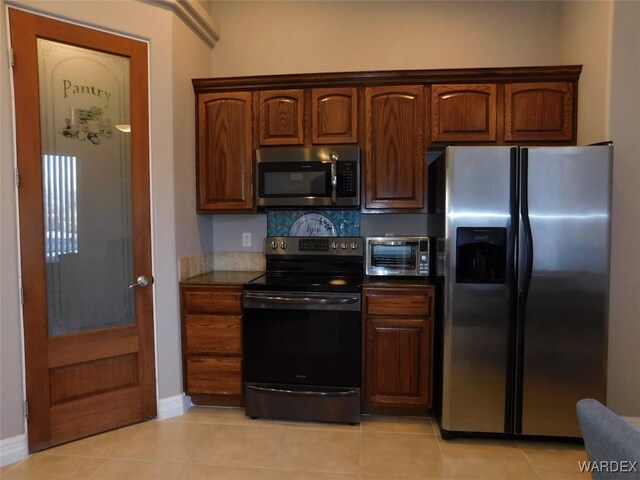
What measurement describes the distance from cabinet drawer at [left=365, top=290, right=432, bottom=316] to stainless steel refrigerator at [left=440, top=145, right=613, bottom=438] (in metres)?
0.21

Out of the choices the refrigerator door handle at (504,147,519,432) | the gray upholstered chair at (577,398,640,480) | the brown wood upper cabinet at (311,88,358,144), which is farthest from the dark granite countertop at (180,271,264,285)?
the gray upholstered chair at (577,398,640,480)

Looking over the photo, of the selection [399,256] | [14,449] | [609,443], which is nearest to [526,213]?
[399,256]

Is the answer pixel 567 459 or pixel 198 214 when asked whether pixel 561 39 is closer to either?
pixel 567 459

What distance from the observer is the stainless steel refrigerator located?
2002mm

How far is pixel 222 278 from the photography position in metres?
2.66

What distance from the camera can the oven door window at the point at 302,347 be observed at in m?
2.34

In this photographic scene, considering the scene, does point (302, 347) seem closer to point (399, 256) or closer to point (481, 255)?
point (399, 256)

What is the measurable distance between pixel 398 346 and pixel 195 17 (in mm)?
2637

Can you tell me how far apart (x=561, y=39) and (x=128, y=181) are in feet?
10.6

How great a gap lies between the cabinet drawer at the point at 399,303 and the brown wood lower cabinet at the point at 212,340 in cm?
87

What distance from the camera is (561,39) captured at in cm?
278

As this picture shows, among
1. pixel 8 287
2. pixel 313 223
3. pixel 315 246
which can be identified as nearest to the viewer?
pixel 8 287

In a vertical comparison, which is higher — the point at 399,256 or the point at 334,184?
the point at 334,184

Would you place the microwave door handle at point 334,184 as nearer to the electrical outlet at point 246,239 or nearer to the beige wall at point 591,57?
the electrical outlet at point 246,239
